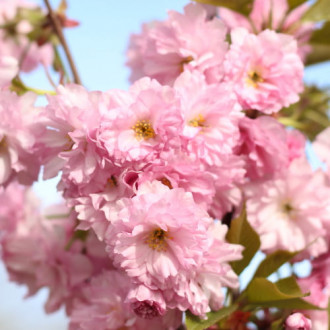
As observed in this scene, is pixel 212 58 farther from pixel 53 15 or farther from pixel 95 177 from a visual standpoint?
pixel 53 15

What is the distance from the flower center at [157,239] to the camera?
0.68 metres

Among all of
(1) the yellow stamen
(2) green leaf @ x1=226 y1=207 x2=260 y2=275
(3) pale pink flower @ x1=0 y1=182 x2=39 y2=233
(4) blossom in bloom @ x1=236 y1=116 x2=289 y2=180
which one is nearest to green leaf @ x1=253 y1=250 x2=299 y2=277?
(2) green leaf @ x1=226 y1=207 x2=260 y2=275

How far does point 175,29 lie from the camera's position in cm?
85

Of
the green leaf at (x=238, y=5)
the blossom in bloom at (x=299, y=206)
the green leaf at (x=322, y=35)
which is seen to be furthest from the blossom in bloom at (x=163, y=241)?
the green leaf at (x=322, y=35)

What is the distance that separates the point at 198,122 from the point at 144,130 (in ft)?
0.29

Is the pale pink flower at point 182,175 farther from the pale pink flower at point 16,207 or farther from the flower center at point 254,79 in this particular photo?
the pale pink flower at point 16,207

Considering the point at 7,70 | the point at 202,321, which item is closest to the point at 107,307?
the point at 202,321

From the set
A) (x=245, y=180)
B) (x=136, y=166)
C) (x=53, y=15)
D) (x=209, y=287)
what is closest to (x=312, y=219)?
(x=245, y=180)

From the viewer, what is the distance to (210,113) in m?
0.74

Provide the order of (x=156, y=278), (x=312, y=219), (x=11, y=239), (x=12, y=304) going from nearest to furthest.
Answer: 1. (x=156, y=278)
2. (x=312, y=219)
3. (x=11, y=239)
4. (x=12, y=304)

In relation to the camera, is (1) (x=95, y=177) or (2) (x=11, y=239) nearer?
(1) (x=95, y=177)

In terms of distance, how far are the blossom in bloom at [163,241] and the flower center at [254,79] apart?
253mm

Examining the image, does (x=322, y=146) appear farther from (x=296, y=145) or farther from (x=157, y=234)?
(x=157, y=234)

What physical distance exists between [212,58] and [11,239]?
0.69 meters
